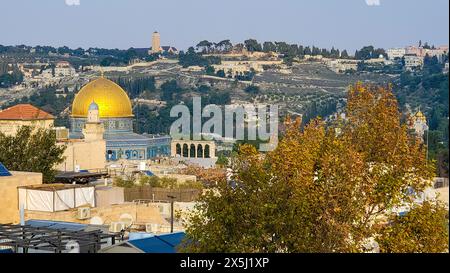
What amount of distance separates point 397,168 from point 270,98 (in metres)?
109

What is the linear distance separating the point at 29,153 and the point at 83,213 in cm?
890

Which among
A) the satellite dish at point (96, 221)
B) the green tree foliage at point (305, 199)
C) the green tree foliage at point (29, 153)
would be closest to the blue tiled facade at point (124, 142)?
the green tree foliage at point (29, 153)

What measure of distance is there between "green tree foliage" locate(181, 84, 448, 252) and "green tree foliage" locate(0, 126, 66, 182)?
40.2ft

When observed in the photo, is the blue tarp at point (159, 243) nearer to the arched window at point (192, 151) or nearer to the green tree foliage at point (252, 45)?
the arched window at point (192, 151)

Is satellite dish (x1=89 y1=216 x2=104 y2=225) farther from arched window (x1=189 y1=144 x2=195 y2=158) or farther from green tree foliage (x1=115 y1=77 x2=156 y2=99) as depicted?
green tree foliage (x1=115 y1=77 x2=156 y2=99)

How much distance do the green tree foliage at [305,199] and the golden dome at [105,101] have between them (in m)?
41.4

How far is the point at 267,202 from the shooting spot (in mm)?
13180

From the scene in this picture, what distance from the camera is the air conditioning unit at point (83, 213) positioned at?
1883cm

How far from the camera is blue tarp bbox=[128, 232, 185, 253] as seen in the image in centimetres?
1334

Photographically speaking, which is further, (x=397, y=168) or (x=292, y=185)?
(x=397, y=168)

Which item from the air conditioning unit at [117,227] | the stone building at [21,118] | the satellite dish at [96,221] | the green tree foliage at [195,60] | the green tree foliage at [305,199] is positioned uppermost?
the green tree foliage at [305,199]

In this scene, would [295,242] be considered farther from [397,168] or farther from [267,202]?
[397,168]
